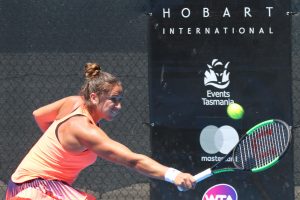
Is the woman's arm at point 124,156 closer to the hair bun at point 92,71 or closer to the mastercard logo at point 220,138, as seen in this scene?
the hair bun at point 92,71

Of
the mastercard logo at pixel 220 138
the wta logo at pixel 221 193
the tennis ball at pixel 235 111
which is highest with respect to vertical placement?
the tennis ball at pixel 235 111

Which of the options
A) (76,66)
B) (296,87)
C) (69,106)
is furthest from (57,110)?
(296,87)

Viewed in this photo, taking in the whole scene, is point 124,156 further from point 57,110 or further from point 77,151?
point 57,110

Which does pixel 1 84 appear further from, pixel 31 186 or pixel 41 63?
pixel 31 186

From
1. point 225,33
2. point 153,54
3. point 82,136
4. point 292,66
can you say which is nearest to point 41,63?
point 153,54

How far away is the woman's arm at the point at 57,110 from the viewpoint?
4.24 meters

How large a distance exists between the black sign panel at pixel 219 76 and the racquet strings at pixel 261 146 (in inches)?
28.9

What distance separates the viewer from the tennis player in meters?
3.66

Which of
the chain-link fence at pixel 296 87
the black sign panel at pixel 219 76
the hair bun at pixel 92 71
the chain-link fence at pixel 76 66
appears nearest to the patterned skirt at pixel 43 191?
the hair bun at pixel 92 71

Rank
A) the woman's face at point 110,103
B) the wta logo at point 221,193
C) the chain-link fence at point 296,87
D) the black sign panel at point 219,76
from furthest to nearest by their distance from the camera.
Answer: the chain-link fence at point 296,87
the wta logo at point 221,193
the black sign panel at point 219,76
the woman's face at point 110,103

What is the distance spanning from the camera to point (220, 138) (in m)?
5.52

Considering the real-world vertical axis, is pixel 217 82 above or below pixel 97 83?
below

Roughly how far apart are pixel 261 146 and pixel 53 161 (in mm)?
1371

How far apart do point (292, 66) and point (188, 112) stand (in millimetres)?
901
